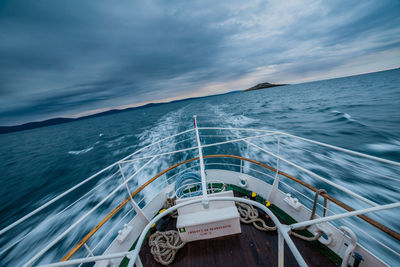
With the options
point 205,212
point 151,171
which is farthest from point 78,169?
point 205,212

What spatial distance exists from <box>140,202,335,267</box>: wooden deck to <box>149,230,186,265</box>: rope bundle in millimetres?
94

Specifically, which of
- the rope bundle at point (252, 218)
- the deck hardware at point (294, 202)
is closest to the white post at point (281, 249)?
the rope bundle at point (252, 218)

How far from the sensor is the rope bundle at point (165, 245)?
→ 2354mm

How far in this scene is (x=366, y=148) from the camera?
7117 mm

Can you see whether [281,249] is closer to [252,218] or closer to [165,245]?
[252,218]

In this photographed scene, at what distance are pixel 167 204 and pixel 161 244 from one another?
969 millimetres

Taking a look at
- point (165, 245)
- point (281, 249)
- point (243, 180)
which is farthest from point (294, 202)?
point (165, 245)

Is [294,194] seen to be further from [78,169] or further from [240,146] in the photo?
[78,169]

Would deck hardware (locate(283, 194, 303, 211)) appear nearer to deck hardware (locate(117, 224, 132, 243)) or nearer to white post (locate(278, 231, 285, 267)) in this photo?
white post (locate(278, 231, 285, 267))

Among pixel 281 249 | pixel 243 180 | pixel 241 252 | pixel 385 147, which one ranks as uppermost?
pixel 281 249

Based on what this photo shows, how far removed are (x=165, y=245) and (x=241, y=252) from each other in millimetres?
1312

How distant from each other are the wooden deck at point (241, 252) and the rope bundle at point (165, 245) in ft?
0.31

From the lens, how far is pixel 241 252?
7.47 ft

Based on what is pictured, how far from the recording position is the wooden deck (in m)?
2.16
